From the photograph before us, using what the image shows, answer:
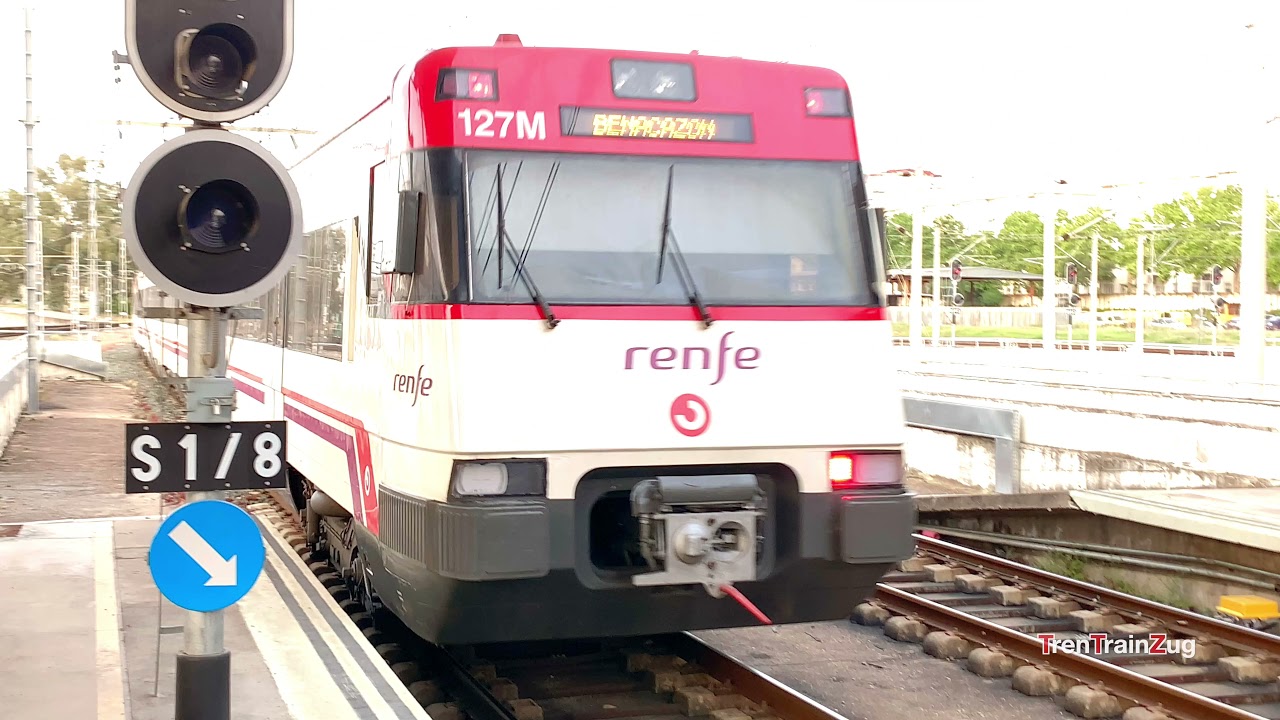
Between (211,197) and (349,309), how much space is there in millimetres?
3162

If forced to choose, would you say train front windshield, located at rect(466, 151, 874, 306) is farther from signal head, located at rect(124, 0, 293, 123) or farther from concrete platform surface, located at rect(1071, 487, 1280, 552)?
concrete platform surface, located at rect(1071, 487, 1280, 552)

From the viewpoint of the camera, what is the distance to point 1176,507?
10633 millimetres

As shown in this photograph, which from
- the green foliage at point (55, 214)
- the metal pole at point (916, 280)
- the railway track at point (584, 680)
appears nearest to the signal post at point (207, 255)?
the railway track at point (584, 680)

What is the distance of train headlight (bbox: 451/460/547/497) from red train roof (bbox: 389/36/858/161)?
145cm

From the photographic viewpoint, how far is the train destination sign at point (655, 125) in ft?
21.1

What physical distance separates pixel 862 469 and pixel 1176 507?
202 inches

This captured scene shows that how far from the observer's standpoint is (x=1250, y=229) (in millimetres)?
17938

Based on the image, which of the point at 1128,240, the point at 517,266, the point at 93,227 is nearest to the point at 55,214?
the point at 93,227

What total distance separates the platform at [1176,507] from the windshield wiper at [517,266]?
5662 millimetres

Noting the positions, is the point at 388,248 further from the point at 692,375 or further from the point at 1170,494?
the point at 1170,494

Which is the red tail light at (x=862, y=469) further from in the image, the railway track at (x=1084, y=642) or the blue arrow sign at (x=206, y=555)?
the blue arrow sign at (x=206, y=555)

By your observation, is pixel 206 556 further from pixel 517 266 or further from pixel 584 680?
pixel 584 680

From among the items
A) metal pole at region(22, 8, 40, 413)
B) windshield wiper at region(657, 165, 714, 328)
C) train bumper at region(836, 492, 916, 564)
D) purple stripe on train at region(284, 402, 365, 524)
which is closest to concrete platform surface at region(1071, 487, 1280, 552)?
train bumper at region(836, 492, 916, 564)

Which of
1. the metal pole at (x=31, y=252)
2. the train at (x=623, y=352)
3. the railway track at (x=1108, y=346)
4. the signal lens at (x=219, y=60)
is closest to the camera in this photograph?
the signal lens at (x=219, y=60)
